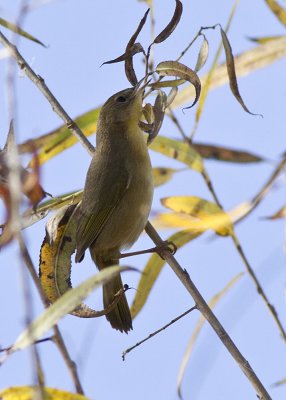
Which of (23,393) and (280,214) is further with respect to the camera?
(280,214)

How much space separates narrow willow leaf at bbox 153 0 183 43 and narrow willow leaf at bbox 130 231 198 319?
668mm

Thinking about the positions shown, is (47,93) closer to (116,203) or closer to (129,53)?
(129,53)

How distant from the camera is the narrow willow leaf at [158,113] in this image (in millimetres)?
2428

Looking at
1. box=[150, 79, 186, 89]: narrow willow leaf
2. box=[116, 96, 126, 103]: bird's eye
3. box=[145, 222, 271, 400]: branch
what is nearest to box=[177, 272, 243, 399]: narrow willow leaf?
box=[145, 222, 271, 400]: branch

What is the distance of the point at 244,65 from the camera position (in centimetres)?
226

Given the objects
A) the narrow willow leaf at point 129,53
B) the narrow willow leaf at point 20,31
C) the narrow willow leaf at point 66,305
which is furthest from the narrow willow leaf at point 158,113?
the narrow willow leaf at point 66,305

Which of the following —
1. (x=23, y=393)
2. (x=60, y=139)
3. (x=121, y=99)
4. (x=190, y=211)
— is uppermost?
(x=121, y=99)

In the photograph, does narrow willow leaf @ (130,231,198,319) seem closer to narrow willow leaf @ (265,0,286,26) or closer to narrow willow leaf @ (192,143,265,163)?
narrow willow leaf @ (192,143,265,163)

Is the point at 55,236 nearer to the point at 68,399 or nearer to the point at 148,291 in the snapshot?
the point at 148,291

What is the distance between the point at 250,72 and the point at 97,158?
1.25 meters

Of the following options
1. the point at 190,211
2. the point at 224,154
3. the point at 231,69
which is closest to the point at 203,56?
the point at 231,69

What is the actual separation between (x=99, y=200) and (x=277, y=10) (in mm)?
1302

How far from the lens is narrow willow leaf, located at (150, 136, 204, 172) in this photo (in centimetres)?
238

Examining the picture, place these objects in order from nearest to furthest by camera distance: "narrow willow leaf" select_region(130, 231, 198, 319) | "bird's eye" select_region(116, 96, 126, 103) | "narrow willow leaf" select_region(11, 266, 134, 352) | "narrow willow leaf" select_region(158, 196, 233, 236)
→ "narrow willow leaf" select_region(11, 266, 134, 352) → "narrow willow leaf" select_region(158, 196, 233, 236) → "narrow willow leaf" select_region(130, 231, 198, 319) → "bird's eye" select_region(116, 96, 126, 103)
